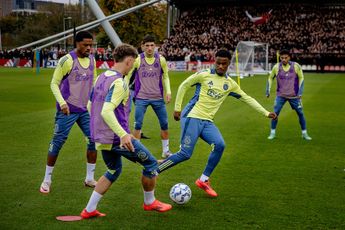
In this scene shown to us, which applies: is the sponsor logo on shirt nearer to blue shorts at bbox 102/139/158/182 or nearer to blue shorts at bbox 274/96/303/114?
blue shorts at bbox 102/139/158/182

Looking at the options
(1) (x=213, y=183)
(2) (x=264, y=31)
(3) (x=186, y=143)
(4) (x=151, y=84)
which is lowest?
(1) (x=213, y=183)

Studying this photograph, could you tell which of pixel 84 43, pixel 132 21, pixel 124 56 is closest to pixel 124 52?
pixel 124 56

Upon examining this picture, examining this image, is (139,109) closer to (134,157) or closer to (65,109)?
(65,109)

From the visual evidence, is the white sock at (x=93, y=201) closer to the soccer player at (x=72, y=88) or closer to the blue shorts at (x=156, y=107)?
the soccer player at (x=72, y=88)

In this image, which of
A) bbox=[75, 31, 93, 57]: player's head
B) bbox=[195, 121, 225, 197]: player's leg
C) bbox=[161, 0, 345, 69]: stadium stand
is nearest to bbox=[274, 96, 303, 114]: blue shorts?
bbox=[195, 121, 225, 197]: player's leg

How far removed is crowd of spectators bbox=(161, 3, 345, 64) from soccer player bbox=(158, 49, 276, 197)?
39.3 metres

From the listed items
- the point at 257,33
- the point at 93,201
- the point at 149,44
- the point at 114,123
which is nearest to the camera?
the point at 114,123

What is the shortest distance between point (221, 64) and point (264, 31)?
49.9 metres

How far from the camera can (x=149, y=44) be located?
32.9 feet

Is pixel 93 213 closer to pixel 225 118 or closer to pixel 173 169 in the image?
pixel 173 169

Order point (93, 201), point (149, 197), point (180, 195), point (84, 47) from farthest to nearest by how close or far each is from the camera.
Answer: point (84, 47) → point (180, 195) → point (149, 197) → point (93, 201)

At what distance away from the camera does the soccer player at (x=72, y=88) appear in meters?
7.58

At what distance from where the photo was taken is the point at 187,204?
711 cm

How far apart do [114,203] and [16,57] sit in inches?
1857
